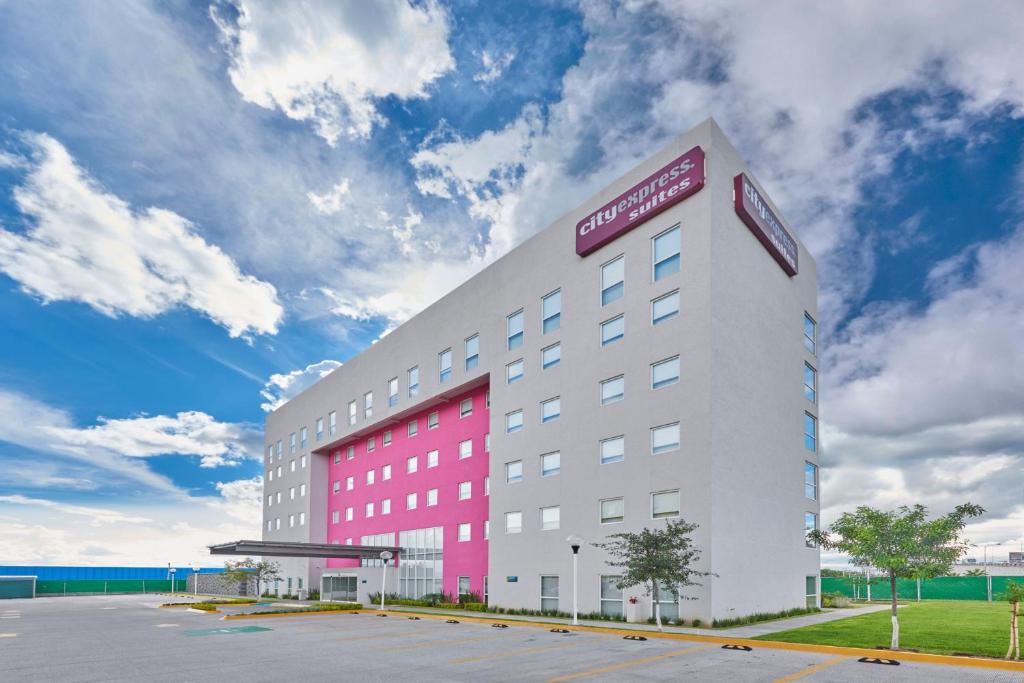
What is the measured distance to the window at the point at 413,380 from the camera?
42625mm

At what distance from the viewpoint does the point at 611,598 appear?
26.7 meters

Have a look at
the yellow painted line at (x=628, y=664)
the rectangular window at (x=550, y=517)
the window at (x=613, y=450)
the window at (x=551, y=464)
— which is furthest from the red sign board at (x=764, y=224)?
the yellow painted line at (x=628, y=664)

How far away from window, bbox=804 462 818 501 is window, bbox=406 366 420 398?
821 inches

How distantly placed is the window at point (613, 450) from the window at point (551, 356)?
15.3ft

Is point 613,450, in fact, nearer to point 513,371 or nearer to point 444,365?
point 513,371

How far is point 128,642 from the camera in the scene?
21781 mm

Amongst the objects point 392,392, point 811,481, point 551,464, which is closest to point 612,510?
point 551,464

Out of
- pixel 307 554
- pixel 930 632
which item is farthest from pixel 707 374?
pixel 307 554

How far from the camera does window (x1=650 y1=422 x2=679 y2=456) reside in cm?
2545

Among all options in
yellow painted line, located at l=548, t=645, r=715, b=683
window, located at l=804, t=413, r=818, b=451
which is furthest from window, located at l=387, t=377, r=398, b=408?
yellow painted line, located at l=548, t=645, r=715, b=683

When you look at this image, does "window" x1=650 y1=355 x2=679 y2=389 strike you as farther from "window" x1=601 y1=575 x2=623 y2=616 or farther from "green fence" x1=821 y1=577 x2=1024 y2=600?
"green fence" x1=821 y1=577 x2=1024 y2=600

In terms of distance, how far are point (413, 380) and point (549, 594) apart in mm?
17278

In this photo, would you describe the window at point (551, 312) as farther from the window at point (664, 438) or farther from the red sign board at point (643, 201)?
the window at point (664, 438)

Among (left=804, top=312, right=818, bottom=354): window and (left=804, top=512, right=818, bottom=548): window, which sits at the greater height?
(left=804, top=312, right=818, bottom=354): window
